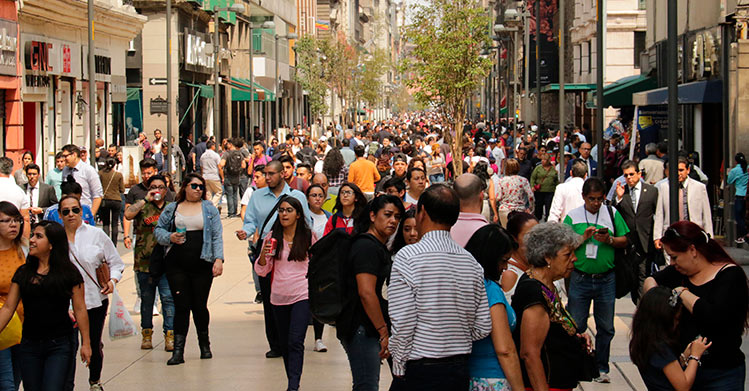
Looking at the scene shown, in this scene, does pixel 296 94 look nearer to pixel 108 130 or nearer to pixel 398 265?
pixel 108 130

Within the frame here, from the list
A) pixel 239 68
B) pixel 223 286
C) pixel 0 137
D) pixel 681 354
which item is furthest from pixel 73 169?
pixel 239 68

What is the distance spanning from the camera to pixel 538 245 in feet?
18.4

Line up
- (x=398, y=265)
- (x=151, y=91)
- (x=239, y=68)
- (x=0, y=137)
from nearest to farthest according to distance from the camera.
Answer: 1. (x=398, y=265)
2. (x=0, y=137)
3. (x=151, y=91)
4. (x=239, y=68)

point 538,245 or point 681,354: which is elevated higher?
point 538,245

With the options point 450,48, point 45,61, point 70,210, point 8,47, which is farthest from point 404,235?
point 450,48

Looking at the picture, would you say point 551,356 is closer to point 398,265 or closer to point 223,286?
point 398,265

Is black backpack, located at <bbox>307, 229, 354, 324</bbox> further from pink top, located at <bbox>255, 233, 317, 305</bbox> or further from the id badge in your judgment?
the id badge

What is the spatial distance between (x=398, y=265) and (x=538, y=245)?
89 cm

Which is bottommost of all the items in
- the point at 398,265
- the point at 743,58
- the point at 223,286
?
the point at 223,286

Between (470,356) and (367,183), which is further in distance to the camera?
(367,183)

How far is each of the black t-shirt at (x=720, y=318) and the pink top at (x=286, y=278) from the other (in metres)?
3.54

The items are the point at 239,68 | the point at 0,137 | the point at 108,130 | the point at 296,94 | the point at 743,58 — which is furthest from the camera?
the point at 296,94

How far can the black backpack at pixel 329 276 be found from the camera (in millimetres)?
6477

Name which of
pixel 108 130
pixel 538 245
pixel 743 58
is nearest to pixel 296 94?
pixel 108 130
